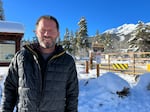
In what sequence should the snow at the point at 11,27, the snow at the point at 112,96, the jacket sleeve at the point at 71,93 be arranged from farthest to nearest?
the snow at the point at 11,27
the snow at the point at 112,96
the jacket sleeve at the point at 71,93

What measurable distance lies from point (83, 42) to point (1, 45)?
4891cm

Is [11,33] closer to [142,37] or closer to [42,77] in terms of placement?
[42,77]

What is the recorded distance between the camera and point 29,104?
2631 millimetres

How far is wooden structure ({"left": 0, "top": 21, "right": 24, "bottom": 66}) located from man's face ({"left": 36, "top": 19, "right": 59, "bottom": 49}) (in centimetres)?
1081

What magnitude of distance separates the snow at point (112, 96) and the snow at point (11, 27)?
4.70 meters

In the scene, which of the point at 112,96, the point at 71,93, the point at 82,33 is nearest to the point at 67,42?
the point at 82,33

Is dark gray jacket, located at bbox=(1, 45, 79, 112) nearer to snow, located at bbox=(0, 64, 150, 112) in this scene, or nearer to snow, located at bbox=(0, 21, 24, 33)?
snow, located at bbox=(0, 64, 150, 112)

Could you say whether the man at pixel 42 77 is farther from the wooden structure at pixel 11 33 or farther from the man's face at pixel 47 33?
the wooden structure at pixel 11 33

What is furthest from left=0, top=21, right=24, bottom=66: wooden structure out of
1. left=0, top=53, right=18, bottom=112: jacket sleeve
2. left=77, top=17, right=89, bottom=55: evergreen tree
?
left=77, top=17, right=89, bottom=55: evergreen tree

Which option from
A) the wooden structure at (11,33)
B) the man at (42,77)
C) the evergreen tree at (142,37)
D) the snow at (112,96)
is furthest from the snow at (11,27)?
the evergreen tree at (142,37)

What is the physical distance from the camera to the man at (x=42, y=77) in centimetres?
265

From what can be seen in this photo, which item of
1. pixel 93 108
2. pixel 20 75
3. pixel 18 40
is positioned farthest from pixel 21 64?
pixel 18 40

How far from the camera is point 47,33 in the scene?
2.74 m

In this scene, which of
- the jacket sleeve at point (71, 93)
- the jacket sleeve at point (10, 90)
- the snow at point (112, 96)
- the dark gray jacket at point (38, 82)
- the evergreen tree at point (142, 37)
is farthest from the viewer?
the evergreen tree at point (142, 37)
